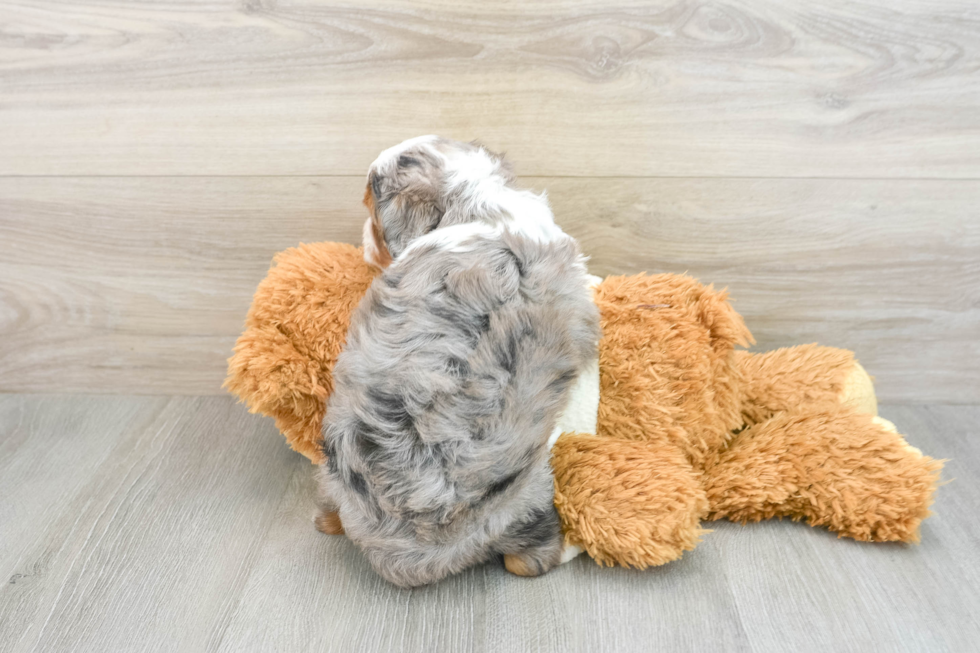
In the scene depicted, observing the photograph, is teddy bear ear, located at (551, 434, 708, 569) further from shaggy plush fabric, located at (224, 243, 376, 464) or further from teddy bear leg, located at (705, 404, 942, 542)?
shaggy plush fabric, located at (224, 243, 376, 464)

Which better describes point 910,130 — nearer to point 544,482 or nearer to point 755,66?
point 755,66

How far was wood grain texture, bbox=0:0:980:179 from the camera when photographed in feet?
4.36

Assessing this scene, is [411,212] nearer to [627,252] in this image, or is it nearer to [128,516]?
[627,252]

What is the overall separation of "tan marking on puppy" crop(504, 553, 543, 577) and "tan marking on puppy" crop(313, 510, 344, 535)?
315 mm

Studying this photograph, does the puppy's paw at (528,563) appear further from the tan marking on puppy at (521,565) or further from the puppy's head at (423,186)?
the puppy's head at (423,186)

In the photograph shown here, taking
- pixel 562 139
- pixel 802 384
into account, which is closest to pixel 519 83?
pixel 562 139

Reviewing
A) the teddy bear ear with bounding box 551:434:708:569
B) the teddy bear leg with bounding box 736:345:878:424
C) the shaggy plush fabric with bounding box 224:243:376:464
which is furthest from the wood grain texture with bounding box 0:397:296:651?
the teddy bear leg with bounding box 736:345:878:424

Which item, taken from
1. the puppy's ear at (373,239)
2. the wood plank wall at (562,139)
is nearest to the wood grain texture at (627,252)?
the wood plank wall at (562,139)

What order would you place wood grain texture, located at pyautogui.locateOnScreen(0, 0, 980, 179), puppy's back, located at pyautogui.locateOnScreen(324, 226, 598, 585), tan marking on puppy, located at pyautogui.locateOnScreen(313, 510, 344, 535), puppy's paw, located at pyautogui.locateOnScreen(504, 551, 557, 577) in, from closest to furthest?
puppy's back, located at pyautogui.locateOnScreen(324, 226, 598, 585) → puppy's paw, located at pyautogui.locateOnScreen(504, 551, 557, 577) → tan marking on puppy, located at pyautogui.locateOnScreen(313, 510, 344, 535) → wood grain texture, located at pyautogui.locateOnScreen(0, 0, 980, 179)

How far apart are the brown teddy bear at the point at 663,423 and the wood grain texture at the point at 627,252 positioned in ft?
0.76

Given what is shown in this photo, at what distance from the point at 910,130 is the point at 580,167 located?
687 millimetres

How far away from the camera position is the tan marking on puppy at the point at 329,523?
1216mm

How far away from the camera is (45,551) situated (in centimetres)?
122

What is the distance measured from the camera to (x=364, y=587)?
112cm
